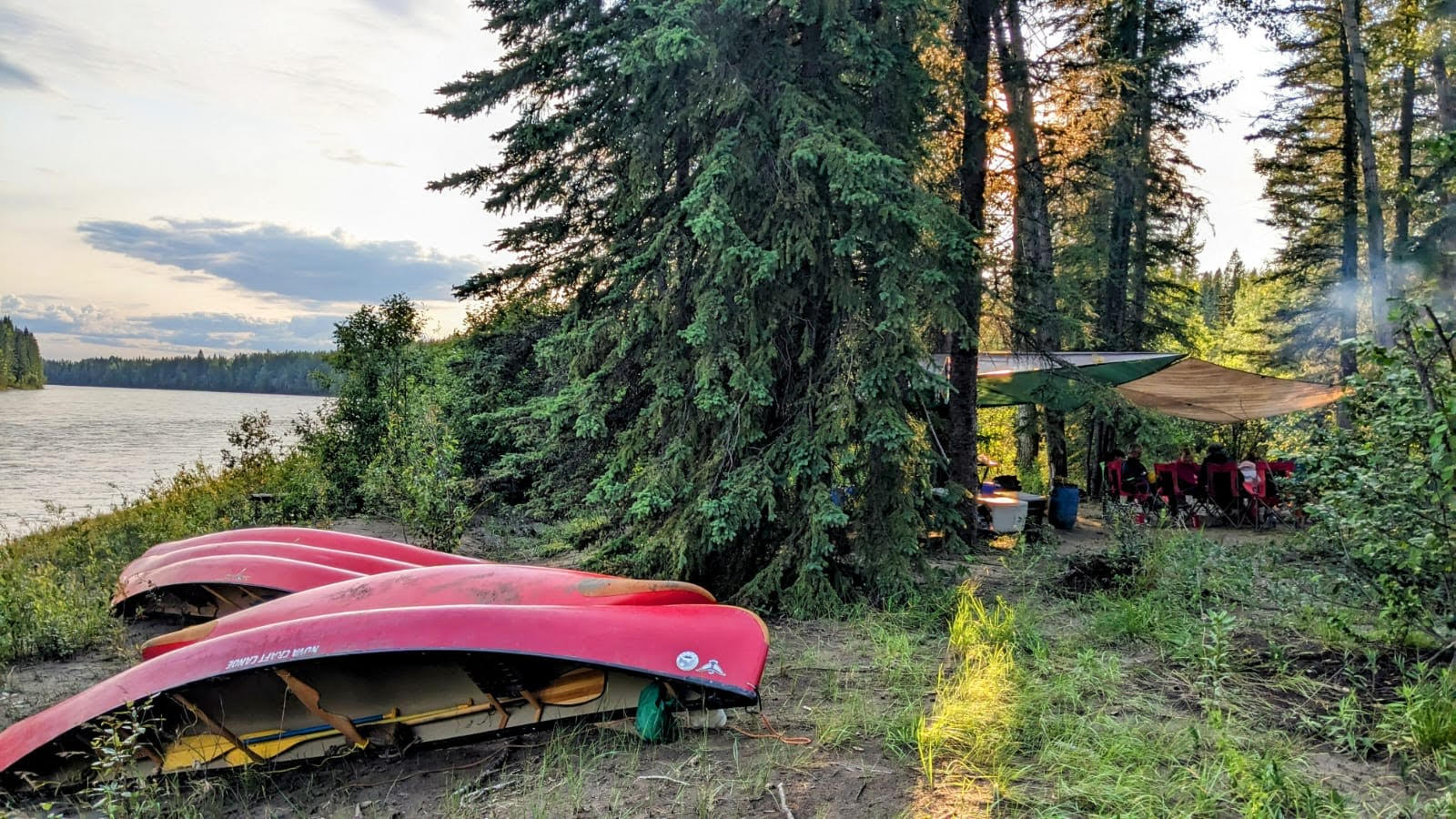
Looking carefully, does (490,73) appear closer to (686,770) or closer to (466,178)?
(466,178)

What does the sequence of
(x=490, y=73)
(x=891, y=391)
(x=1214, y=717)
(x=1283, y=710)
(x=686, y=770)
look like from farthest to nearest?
(x=490, y=73)
(x=891, y=391)
(x=1283, y=710)
(x=686, y=770)
(x=1214, y=717)

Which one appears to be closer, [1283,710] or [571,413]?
[1283,710]

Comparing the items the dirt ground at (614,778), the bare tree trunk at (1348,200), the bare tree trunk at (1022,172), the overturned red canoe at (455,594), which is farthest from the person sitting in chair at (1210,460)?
the overturned red canoe at (455,594)

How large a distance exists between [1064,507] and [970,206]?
16.1 feet

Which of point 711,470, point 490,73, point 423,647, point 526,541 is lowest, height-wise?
point 526,541

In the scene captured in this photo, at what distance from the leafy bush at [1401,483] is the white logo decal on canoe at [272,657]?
4836 millimetres

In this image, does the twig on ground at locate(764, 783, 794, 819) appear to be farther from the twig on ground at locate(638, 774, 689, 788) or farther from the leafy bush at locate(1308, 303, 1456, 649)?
the leafy bush at locate(1308, 303, 1456, 649)

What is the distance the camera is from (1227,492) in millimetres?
11039

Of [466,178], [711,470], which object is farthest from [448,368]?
[711,470]

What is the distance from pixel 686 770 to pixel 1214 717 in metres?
2.20

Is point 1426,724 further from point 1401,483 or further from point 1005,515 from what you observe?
point 1005,515

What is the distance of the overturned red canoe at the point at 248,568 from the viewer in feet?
19.0

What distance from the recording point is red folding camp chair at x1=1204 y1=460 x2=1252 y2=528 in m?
10.9

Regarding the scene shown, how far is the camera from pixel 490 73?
11.5 m
